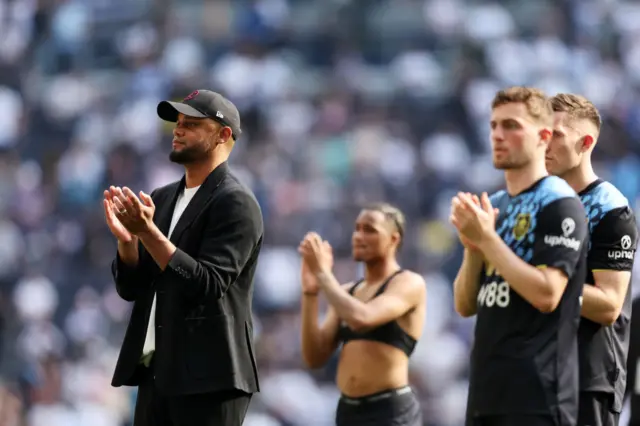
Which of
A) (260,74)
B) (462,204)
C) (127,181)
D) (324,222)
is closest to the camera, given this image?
(462,204)

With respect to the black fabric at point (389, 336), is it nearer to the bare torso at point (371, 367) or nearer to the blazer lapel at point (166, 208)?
the bare torso at point (371, 367)

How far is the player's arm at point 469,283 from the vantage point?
518 centimetres

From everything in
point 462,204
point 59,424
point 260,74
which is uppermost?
point 260,74

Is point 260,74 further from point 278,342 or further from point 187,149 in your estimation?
point 187,149

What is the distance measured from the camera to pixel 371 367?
729 cm

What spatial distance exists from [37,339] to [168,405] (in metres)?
9.80

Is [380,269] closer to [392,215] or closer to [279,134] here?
[392,215]

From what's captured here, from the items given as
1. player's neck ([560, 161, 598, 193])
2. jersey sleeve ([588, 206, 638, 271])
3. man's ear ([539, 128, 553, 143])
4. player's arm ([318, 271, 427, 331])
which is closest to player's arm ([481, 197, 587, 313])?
man's ear ([539, 128, 553, 143])

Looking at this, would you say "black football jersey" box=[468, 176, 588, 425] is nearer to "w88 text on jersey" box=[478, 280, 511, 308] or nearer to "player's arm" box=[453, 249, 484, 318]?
"w88 text on jersey" box=[478, 280, 511, 308]

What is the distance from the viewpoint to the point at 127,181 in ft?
54.6

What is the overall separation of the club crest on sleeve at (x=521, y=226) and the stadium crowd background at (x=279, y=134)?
8.89 meters

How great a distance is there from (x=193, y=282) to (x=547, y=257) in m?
1.43

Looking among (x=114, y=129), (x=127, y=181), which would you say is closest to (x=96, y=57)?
(x=114, y=129)

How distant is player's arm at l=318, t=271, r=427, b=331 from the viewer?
7.09 meters
